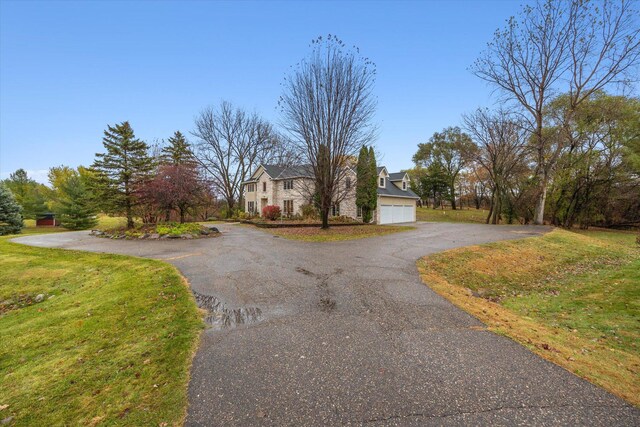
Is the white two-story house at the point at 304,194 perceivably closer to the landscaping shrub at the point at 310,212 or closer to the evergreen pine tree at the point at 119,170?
→ the landscaping shrub at the point at 310,212

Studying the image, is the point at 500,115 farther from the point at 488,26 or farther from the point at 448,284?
the point at 448,284

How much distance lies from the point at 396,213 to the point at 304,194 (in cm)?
992

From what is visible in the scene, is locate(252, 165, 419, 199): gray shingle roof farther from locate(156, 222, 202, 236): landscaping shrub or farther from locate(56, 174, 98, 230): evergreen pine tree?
locate(56, 174, 98, 230): evergreen pine tree

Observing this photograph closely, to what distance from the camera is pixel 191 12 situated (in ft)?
45.6

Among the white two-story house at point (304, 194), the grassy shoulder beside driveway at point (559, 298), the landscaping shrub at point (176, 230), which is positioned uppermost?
the white two-story house at point (304, 194)

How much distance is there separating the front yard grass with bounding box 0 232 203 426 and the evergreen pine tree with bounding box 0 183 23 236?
2525 centimetres

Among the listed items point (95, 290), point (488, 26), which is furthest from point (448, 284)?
point (488, 26)

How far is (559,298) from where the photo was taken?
669 centimetres

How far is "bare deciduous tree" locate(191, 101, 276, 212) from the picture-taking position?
3288 centimetres

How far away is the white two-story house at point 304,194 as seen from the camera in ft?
82.3

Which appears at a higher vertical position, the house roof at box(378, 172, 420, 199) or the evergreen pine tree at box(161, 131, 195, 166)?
the evergreen pine tree at box(161, 131, 195, 166)

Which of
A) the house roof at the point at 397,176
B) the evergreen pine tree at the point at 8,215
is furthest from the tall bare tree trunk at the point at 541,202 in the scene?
the evergreen pine tree at the point at 8,215

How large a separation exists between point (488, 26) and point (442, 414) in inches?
1098

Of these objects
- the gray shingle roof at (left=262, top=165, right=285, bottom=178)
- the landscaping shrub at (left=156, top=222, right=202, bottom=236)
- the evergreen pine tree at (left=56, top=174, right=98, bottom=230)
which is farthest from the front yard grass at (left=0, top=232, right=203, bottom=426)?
the evergreen pine tree at (left=56, top=174, right=98, bottom=230)
